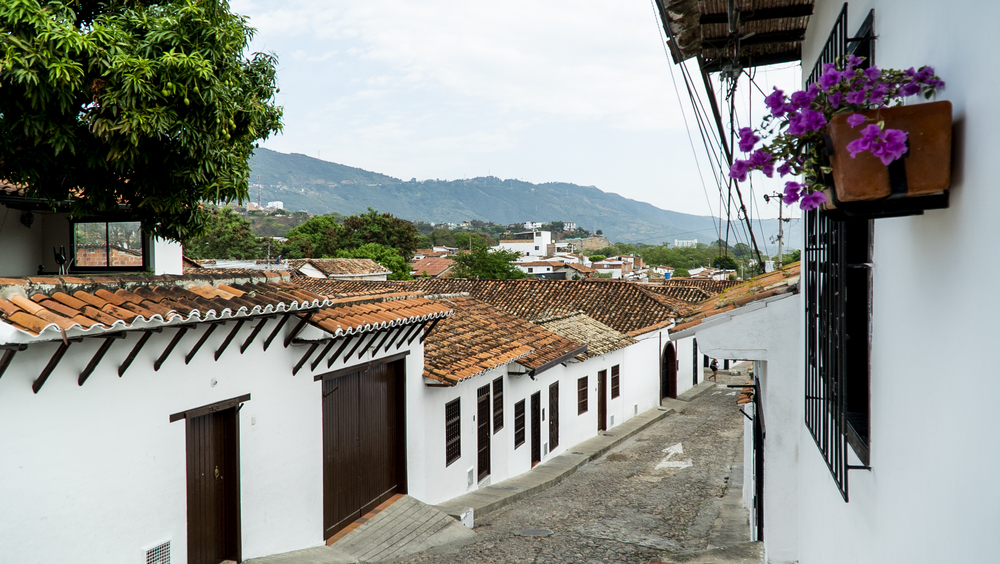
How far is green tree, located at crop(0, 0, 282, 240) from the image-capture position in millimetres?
5578

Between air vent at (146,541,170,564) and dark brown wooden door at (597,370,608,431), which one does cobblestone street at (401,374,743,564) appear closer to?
dark brown wooden door at (597,370,608,431)

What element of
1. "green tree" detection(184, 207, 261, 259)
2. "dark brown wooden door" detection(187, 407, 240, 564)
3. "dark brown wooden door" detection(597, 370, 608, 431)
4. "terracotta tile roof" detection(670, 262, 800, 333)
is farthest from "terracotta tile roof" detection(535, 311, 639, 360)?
"green tree" detection(184, 207, 261, 259)

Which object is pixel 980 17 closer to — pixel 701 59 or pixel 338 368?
pixel 701 59

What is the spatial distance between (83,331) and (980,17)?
206 inches

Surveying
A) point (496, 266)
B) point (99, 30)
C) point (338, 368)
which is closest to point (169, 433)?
point (338, 368)

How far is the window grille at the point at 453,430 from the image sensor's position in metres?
12.0

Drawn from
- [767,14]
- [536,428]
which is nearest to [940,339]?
[767,14]

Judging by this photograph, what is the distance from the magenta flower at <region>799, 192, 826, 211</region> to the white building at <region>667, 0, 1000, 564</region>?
142 mm

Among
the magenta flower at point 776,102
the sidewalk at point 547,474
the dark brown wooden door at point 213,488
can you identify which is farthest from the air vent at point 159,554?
the magenta flower at point 776,102

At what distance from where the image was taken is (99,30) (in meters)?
5.82

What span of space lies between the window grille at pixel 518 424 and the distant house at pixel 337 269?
21.0 metres

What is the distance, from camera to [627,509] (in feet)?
41.3

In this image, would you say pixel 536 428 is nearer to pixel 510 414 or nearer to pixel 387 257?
pixel 510 414

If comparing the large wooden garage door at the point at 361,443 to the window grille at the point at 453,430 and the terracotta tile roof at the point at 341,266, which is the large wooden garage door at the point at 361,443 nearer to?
the window grille at the point at 453,430
